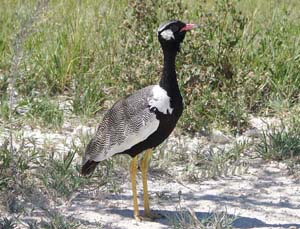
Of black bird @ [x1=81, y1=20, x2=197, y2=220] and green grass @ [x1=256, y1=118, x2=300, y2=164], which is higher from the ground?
black bird @ [x1=81, y1=20, x2=197, y2=220]

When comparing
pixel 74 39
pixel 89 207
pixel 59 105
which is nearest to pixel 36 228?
pixel 89 207

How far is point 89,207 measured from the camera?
5457 millimetres

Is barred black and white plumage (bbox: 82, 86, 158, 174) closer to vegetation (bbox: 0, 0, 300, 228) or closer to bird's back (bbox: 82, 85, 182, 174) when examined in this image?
bird's back (bbox: 82, 85, 182, 174)

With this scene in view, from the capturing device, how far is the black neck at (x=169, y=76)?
17.0ft

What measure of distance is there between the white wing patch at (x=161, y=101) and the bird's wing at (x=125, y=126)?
0.05 ft

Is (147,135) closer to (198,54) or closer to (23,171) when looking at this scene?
(23,171)

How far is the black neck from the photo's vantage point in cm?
517

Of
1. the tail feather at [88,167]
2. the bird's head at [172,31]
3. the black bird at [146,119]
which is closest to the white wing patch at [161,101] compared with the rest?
the black bird at [146,119]

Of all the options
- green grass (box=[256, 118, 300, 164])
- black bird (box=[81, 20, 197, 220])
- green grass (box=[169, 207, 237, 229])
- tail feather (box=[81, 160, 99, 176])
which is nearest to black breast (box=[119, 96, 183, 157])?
black bird (box=[81, 20, 197, 220])

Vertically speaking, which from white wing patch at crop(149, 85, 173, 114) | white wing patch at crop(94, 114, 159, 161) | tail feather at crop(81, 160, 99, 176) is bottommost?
tail feather at crop(81, 160, 99, 176)

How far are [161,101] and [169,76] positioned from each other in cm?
19

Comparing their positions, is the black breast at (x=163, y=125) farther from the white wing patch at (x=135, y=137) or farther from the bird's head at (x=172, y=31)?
the bird's head at (x=172, y=31)

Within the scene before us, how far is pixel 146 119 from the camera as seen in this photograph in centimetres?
513

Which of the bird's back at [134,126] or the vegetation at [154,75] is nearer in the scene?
the bird's back at [134,126]
